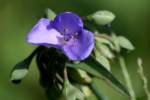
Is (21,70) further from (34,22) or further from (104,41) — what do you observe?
(34,22)

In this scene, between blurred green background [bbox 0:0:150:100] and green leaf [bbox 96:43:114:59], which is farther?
blurred green background [bbox 0:0:150:100]

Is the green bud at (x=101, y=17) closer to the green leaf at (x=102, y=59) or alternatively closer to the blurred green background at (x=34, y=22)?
the green leaf at (x=102, y=59)

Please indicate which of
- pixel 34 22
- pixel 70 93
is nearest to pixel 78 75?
pixel 70 93

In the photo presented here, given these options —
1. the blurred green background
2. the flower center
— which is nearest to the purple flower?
the flower center

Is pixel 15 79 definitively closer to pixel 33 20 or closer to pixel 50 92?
pixel 50 92

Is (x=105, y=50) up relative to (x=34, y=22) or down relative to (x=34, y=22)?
up

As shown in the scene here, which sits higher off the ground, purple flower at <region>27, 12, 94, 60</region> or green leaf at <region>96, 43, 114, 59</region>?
purple flower at <region>27, 12, 94, 60</region>

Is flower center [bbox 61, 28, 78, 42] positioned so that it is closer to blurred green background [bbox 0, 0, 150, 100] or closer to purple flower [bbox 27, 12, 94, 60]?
purple flower [bbox 27, 12, 94, 60]
